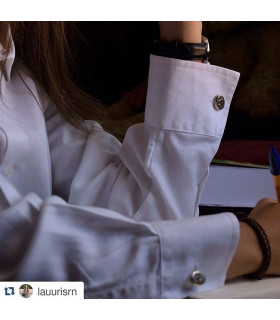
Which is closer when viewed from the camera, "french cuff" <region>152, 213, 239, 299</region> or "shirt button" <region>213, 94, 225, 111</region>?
"french cuff" <region>152, 213, 239, 299</region>

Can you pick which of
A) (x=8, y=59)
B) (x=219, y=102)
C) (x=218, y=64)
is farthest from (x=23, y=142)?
(x=218, y=64)

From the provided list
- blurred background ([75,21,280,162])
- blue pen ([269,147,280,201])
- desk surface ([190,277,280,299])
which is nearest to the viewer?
desk surface ([190,277,280,299])

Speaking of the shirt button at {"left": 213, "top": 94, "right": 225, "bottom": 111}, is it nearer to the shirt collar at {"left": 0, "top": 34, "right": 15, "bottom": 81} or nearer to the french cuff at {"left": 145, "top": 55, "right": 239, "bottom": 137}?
the french cuff at {"left": 145, "top": 55, "right": 239, "bottom": 137}

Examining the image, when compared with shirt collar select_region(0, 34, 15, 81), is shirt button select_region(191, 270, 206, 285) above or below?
below

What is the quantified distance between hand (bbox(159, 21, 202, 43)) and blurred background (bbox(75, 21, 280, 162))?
26 cm

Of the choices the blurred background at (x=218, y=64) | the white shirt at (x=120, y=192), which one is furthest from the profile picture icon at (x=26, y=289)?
the blurred background at (x=218, y=64)

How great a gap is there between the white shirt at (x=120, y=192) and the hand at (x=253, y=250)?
0.01 meters

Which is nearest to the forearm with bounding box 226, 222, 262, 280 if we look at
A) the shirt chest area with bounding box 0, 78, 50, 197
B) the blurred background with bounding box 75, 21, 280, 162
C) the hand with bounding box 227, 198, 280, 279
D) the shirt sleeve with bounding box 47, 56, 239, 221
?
the hand with bounding box 227, 198, 280, 279

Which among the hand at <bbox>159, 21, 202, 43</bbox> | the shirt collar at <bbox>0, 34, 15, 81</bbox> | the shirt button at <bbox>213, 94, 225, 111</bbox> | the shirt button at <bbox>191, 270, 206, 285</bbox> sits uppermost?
the hand at <bbox>159, 21, 202, 43</bbox>

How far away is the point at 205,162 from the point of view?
1.58 feet

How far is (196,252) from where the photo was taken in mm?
357

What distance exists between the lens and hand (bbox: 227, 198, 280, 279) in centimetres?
38

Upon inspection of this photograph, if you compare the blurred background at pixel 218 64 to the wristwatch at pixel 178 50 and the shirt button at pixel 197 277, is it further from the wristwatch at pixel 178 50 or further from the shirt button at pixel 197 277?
the shirt button at pixel 197 277

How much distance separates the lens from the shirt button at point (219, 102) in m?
0.48
